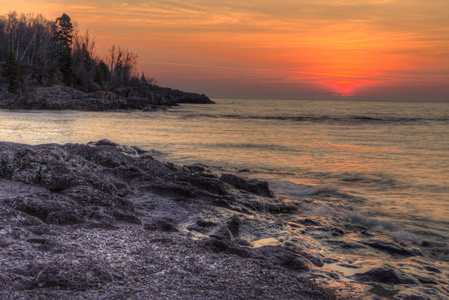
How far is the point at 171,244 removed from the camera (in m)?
4.25

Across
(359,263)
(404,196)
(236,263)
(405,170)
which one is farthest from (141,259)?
(405,170)

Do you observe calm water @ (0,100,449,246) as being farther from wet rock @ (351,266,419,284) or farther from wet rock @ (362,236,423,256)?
wet rock @ (351,266,419,284)

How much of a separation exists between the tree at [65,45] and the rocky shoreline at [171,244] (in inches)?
2664

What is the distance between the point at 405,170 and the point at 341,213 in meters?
6.29

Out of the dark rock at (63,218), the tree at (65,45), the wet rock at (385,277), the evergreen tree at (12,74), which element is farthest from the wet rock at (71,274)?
the tree at (65,45)

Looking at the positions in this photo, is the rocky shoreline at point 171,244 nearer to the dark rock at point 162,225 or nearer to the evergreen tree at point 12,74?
Result: the dark rock at point 162,225

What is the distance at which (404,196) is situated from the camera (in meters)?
8.89

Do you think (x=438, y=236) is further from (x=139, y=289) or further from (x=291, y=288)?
(x=139, y=289)

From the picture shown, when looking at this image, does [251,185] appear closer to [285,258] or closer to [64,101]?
[285,258]

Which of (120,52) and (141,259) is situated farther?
(120,52)

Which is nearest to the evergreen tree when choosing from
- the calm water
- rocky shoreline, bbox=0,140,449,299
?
the calm water

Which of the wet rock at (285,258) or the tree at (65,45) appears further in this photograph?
the tree at (65,45)

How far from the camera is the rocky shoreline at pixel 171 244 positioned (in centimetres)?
323

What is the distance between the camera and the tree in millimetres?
68625
